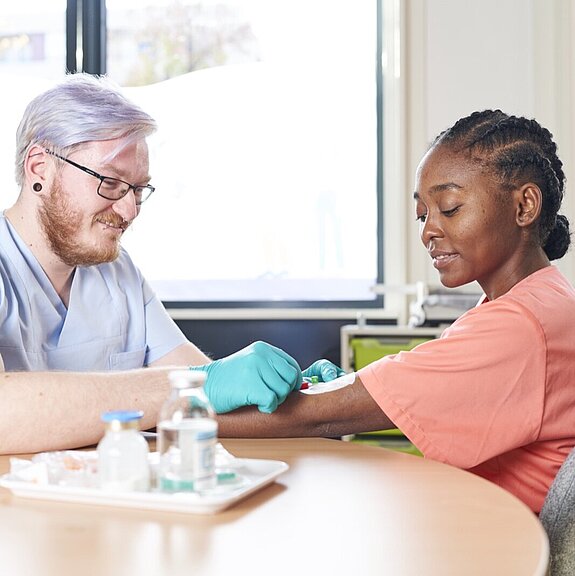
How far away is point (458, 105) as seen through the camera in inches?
132

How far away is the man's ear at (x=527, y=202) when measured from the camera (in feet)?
4.48

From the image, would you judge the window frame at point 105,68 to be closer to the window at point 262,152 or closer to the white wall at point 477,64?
the window at point 262,152

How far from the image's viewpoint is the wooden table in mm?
722

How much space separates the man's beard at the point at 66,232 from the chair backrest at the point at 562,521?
41.0 inches

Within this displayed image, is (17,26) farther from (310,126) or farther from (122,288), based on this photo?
(122,288)

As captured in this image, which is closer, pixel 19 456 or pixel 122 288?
pixel 19 456

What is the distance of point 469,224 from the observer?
1.36 metres

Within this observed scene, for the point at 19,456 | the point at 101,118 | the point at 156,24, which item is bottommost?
the point at 19,456

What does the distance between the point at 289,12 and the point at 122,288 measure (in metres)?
2.12

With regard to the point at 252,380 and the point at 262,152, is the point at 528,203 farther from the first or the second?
the point at 262,152

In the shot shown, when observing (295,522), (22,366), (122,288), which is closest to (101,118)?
(122,288)

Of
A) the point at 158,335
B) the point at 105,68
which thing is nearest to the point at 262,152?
the point at 105,68

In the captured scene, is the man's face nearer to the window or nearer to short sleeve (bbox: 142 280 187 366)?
short sleeve (bbox: 142 280 187 366)

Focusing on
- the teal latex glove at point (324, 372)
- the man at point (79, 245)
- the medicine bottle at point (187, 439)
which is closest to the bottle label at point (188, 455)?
the medicine bottle at point (187, 439)
